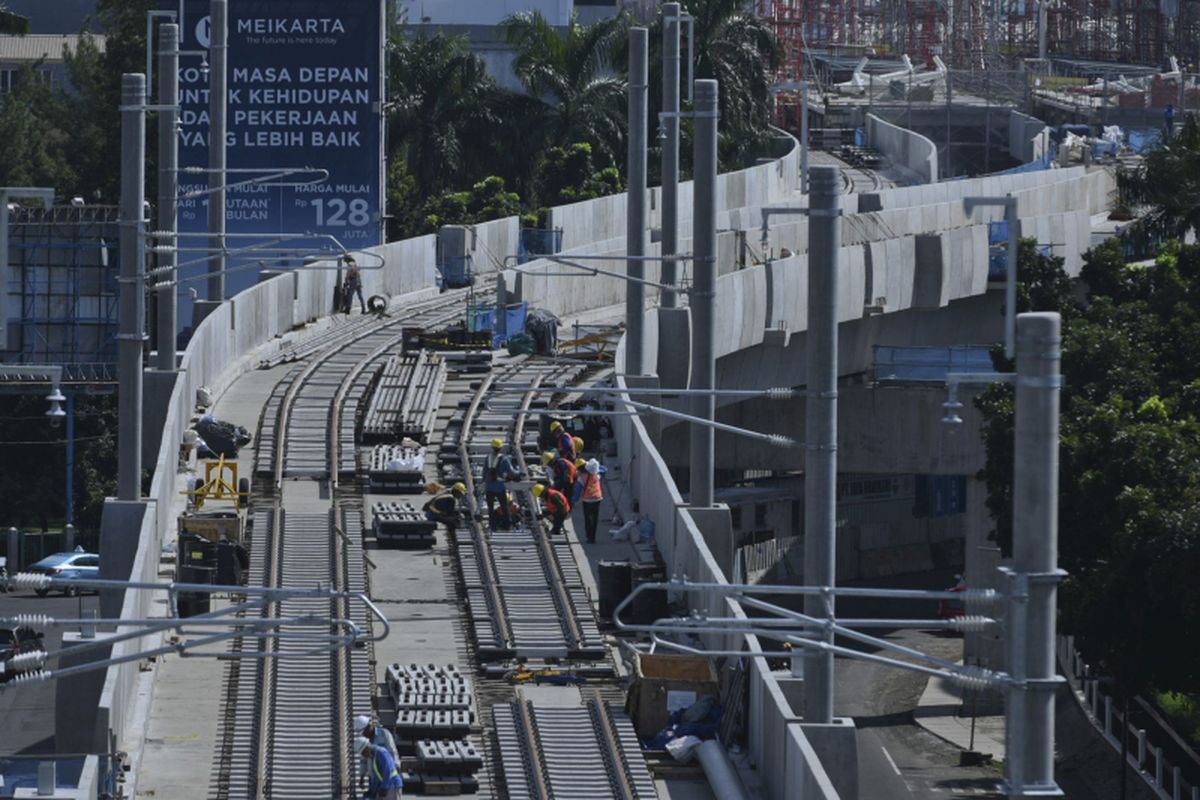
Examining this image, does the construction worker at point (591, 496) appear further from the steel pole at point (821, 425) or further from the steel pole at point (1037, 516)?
the steel pole at point (1037, 516)

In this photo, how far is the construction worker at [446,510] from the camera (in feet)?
121

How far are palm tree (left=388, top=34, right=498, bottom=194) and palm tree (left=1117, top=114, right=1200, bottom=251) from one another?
107 ft

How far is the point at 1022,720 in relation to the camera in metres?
14.6

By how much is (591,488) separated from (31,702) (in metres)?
16.4

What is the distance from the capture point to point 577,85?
88750 millimetres

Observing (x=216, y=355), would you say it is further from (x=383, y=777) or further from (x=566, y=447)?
(x=383, y=777)

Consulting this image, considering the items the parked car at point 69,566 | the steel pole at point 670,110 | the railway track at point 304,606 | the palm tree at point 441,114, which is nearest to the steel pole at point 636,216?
the steel pole at point 670,110

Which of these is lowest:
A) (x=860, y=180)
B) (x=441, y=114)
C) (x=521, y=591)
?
(x=521, y=591)

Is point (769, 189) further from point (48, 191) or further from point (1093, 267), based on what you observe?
point (48, 191)

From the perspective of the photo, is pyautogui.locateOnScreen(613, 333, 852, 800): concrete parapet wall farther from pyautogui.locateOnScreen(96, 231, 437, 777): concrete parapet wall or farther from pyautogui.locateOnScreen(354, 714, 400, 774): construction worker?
pyautogui.locateOnScreen(96, 231, 437, 777): concrete parapet wall

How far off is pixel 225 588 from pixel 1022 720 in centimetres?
702

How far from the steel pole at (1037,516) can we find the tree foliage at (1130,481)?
1721 centimetres

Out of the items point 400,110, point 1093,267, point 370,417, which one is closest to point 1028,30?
point 400,110

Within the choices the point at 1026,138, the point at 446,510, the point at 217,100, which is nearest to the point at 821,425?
the point at 446,510
